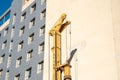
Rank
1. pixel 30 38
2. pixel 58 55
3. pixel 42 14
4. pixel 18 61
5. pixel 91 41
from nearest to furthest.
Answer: pixel 91 41
pixel 58 55
pixel 42 14
pixel 30 38
pixel 18 61

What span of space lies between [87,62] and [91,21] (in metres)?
3.74

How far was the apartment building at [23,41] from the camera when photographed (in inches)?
1615

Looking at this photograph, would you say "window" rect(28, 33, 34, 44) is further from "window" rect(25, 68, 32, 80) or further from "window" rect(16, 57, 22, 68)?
"window" rect(25, 68, 32, 80)

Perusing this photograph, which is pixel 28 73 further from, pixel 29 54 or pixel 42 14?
pixel 42 14

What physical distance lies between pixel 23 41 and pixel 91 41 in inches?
802

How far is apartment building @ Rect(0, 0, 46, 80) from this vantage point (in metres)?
41.0

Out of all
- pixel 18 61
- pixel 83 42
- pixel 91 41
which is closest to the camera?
pixel 91 41

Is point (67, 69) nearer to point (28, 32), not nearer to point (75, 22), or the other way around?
point (75, 22)

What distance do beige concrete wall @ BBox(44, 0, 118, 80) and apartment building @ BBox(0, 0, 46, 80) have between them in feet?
32.2

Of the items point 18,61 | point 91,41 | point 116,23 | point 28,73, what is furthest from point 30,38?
point 116,23

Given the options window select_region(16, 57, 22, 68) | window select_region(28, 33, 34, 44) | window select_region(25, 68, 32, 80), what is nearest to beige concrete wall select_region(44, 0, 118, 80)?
window select_region(25, 68, 32, 80)

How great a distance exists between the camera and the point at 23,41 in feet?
150

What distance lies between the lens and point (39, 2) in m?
45.4

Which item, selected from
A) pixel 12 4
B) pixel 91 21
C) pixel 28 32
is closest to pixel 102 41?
pixel 91 21
